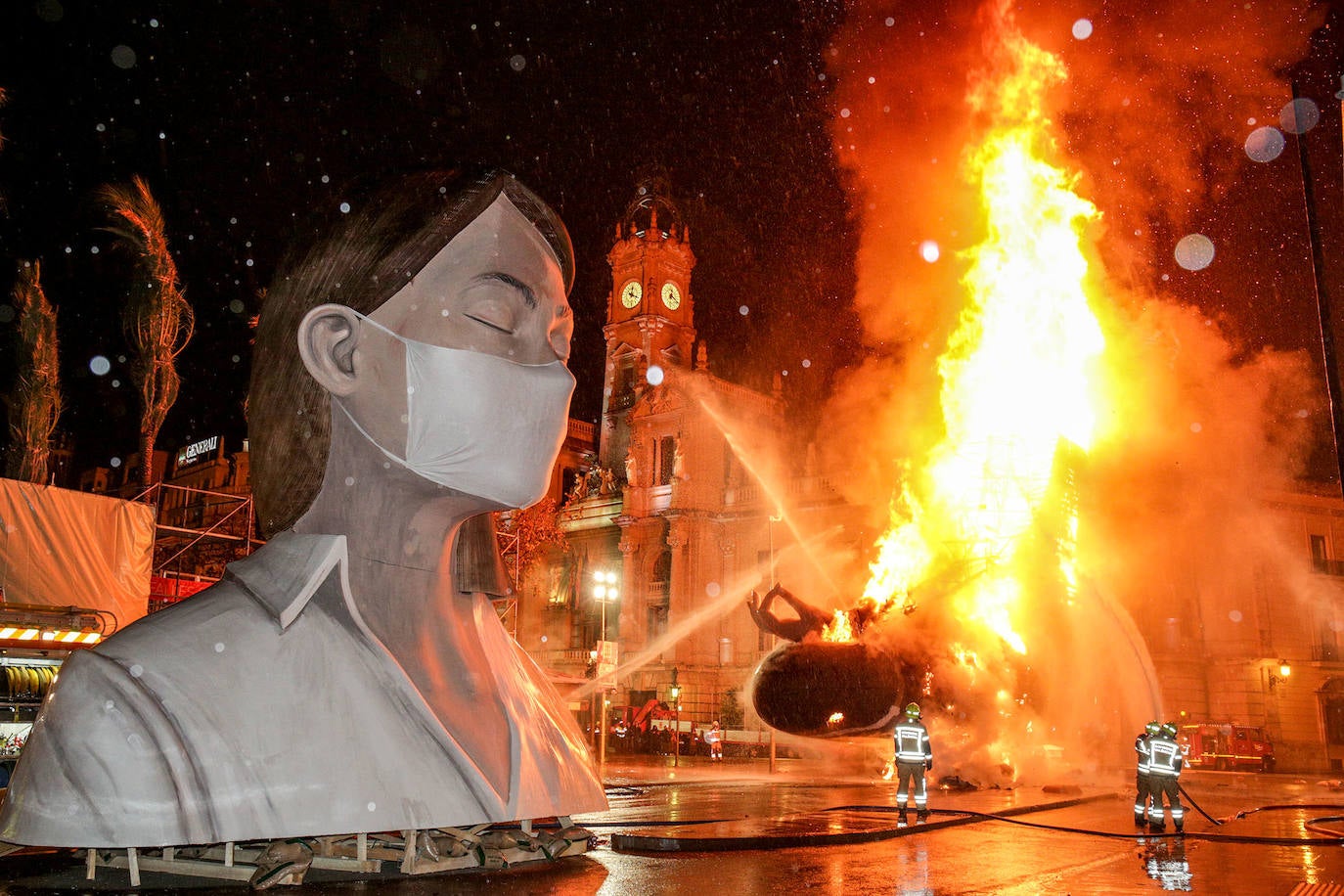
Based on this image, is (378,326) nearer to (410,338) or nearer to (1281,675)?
(410,338)

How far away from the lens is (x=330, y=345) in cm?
634

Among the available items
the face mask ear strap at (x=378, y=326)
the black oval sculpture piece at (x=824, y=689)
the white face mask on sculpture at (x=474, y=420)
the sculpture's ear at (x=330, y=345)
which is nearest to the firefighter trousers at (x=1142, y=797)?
the black oval sculpture piece at (x=824, y=689)

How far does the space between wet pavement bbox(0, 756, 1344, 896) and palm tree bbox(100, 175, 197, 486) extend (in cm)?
1211

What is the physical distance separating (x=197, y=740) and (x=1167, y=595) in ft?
148

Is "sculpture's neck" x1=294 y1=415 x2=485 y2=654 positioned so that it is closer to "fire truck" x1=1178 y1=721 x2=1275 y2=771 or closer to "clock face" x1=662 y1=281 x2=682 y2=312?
"fire truck" x1=1178 y1=721 x2=1275 y2=771

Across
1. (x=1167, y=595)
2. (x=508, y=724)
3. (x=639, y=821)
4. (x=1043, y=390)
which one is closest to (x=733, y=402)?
(x=1167, y=595)

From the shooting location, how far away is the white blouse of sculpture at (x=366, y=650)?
546 centimetres

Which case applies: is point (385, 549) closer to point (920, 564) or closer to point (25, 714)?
point (25, 714)

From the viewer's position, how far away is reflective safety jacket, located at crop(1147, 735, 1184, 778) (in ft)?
47.2

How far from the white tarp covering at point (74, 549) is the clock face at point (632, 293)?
46.9 meters

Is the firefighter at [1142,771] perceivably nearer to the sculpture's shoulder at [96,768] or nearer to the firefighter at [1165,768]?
the firefighter at [1165,768]

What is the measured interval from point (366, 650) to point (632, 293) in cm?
5971

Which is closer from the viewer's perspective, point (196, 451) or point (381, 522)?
point (381, 522)

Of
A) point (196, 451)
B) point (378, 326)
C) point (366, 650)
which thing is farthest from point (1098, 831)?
point (196, 451)
